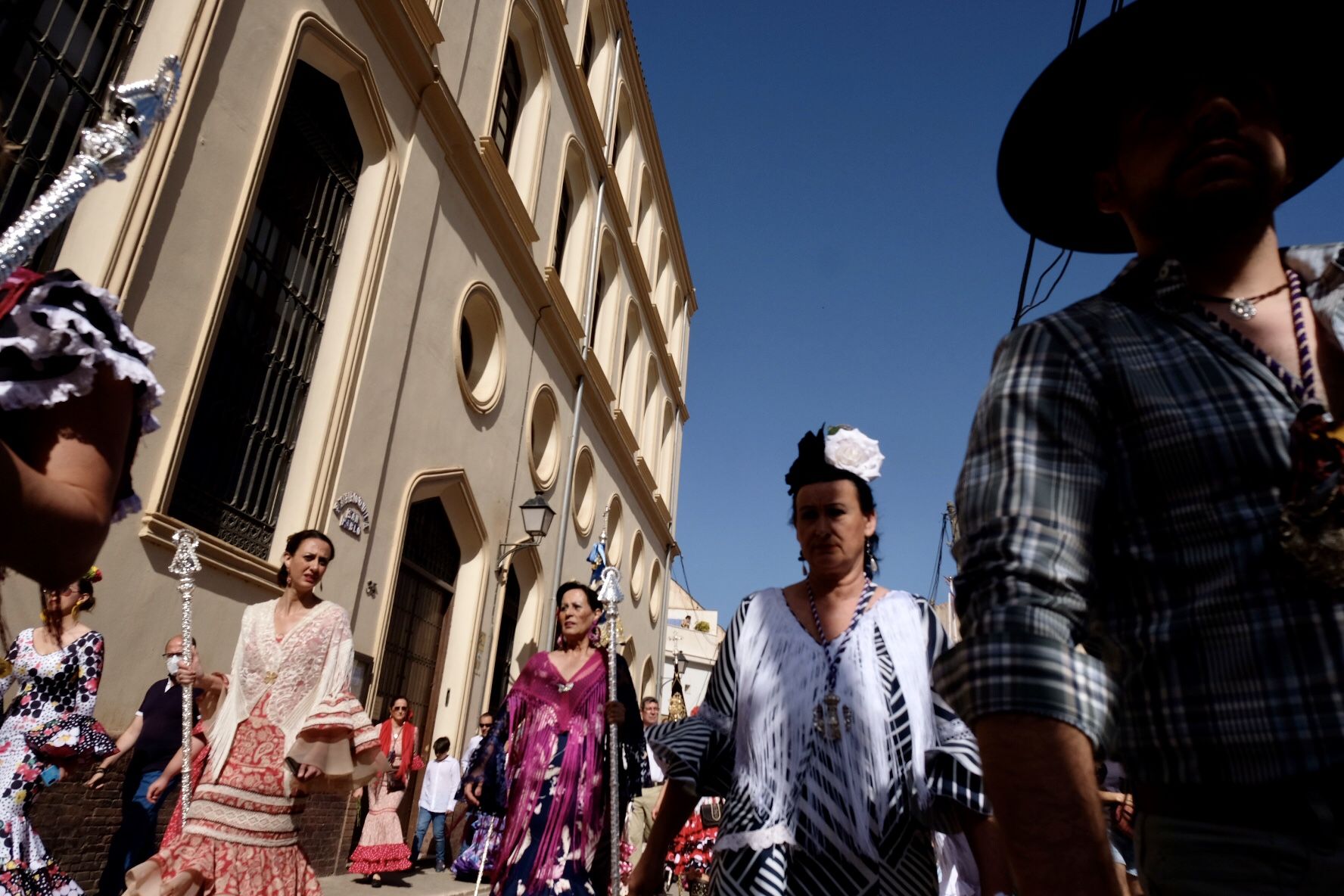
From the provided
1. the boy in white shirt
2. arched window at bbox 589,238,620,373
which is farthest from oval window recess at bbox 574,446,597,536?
the boy in white shirt

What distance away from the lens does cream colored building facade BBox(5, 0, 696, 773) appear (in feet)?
22.6

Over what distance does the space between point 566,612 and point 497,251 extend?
864 cm

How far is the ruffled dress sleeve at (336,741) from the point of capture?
4.43m

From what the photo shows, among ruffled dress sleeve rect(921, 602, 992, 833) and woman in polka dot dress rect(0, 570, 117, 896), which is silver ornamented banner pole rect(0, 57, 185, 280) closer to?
ruffled dress sleeve rect(921, 602, 992, 833)

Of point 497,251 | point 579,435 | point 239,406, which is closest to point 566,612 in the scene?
point 239,406

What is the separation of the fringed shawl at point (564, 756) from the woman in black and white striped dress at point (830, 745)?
2553 mm

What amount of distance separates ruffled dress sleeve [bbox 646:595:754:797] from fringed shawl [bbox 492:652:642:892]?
2.63 metres

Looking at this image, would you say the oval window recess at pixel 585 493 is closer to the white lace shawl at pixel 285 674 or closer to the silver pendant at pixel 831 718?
the white lace shawl at pixel 285 674

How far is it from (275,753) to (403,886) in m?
5.85

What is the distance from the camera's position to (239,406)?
8.31 m

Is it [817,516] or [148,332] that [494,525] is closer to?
[148,332]

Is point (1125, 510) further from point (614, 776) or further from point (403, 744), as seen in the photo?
point (403, 744)

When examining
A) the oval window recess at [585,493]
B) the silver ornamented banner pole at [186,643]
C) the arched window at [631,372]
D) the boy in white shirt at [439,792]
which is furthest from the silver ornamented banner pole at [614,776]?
the arched window at [631,372]

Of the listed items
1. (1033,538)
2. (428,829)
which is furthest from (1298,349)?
(428,829)
